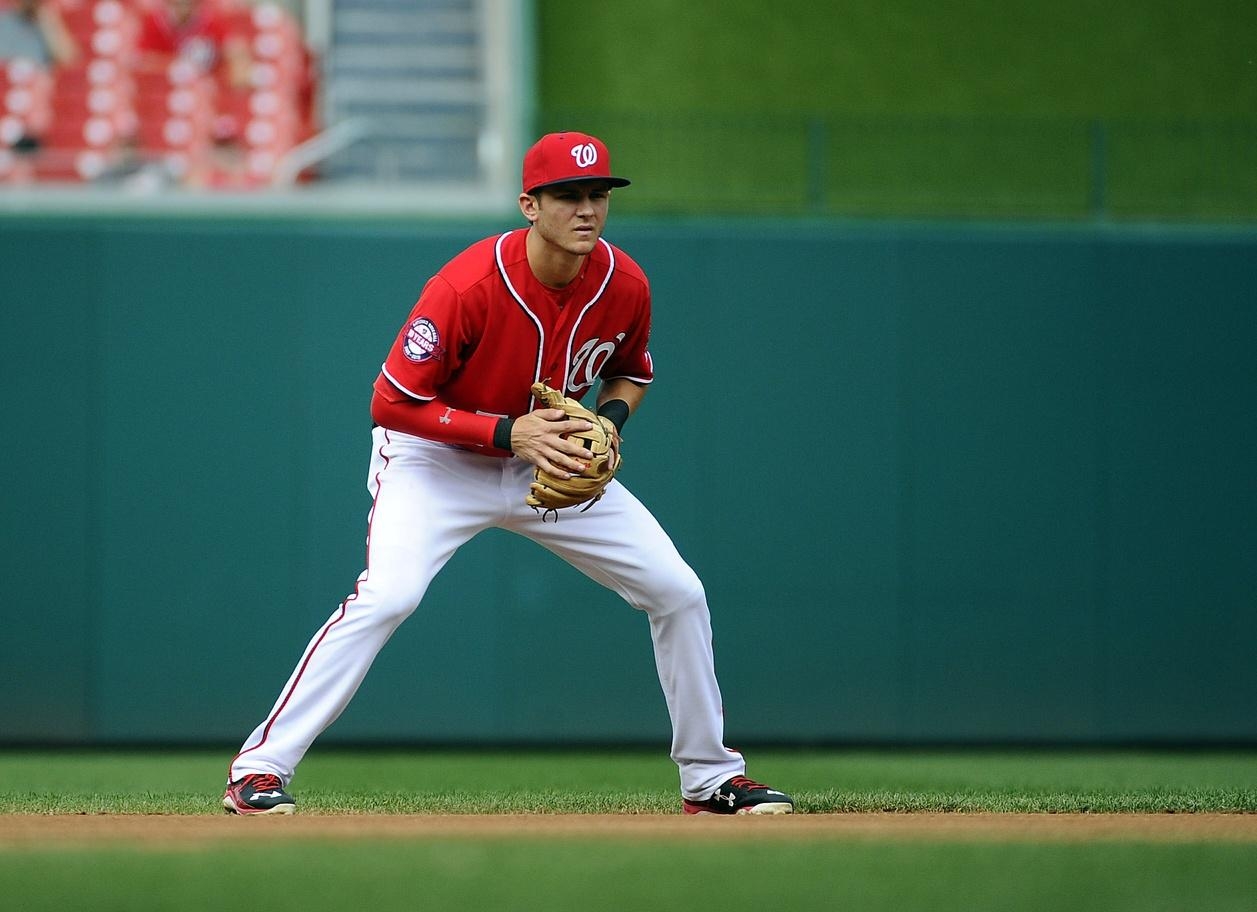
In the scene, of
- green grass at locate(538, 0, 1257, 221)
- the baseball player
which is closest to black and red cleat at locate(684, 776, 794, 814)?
the baseball player

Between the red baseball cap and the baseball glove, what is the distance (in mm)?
620

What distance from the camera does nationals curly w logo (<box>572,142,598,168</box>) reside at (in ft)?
15.2

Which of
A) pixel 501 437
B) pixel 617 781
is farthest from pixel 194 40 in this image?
pixel 501 437

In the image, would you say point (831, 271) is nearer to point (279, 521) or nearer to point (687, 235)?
point (687, 235)

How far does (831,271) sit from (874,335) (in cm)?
41

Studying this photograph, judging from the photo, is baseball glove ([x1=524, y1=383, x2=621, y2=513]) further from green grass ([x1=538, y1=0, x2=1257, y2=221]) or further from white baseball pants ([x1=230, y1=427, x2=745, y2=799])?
green grass ([x1=538, y1=0, x2=1257, y2=221])

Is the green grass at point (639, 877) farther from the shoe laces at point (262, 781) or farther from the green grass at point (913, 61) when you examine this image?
the green grass at point (913, 61)

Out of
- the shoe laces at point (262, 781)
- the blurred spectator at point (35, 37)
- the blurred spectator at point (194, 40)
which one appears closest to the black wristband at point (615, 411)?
the shoe laces at point (262, 781)

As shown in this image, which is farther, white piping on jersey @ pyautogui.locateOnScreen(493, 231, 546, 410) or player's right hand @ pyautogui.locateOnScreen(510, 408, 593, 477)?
white piping on jersey @ pyautogui.locateOnScreen(493, 231, 546, 410)

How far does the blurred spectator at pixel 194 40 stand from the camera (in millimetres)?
10273

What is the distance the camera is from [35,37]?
10.2 metres

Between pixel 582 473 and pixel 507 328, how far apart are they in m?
0.51

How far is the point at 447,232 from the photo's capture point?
845 centimetres

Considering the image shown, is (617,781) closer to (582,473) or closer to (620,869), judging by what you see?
(582,473)
